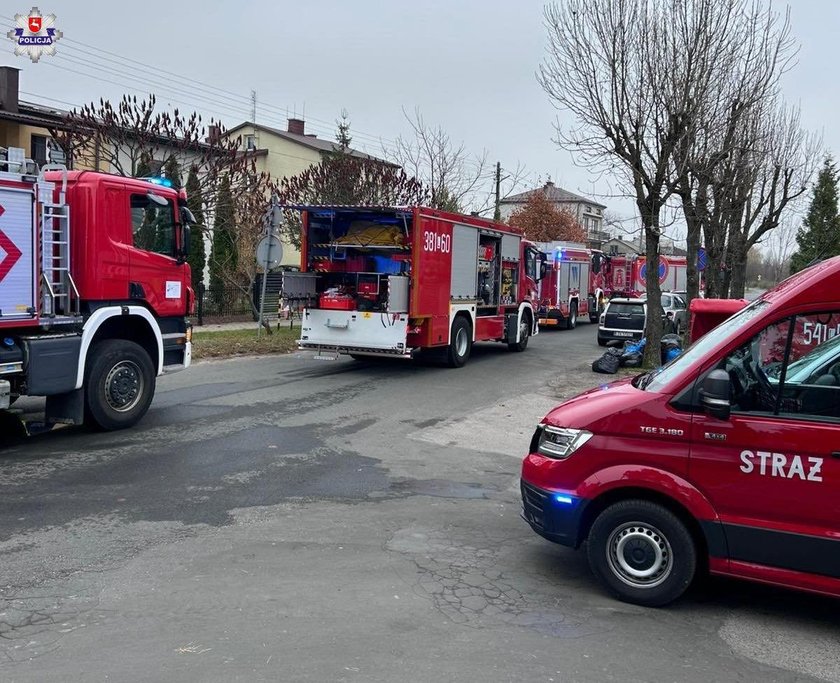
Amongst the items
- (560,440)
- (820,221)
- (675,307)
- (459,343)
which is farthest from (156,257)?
(820,221)

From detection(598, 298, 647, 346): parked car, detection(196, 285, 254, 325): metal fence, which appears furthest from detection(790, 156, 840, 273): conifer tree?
detection(196, 285, 254, 325): metal fence

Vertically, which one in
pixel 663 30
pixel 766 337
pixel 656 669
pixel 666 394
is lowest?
pixel 656 669

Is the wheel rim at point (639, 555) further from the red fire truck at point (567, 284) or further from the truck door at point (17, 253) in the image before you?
the red fire truck at point (567, 284)

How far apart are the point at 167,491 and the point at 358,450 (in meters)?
2.39

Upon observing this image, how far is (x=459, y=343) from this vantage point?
54.4ft

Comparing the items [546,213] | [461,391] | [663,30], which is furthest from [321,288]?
[546,213]

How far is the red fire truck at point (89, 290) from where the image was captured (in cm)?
786

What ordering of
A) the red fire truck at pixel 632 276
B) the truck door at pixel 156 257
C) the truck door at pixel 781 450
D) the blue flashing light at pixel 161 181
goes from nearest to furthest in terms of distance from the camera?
the truck door at pixel 781 450
the truck door at pixel 156 257
the blue flashing light at pixel 161 181
the red fire truck at pixel 632 276

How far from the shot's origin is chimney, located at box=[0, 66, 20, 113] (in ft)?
98.5

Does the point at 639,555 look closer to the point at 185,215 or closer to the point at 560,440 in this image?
the point at 560,440

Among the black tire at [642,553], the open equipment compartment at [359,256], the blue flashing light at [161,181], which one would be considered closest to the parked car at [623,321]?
the open equipment compartment at [359,256]

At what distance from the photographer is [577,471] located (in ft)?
15.5

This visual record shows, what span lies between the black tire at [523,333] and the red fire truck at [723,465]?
50.2 ft

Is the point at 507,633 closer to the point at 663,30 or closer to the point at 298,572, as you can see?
the point at 298,572
